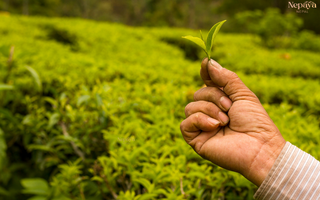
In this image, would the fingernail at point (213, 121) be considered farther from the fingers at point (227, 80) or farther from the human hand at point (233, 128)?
the fingers at point (227, 80)

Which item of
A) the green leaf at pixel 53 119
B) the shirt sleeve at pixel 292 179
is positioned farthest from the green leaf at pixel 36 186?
the shirt sleeve at pixel 292 179

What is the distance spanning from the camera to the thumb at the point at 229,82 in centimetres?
83

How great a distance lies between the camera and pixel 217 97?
0.86m

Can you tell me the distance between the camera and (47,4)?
813 inches

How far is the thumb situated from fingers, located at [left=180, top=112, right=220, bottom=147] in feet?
0.42

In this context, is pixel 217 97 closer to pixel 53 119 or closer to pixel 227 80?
pixel 227 80

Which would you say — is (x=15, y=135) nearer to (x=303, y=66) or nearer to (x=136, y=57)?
(x=136, y=57)

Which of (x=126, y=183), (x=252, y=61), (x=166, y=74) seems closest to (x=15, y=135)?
(x=126, y=183)

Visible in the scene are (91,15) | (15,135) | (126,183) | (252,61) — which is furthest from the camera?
(91,15)

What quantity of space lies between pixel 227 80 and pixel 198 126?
0.20 meters

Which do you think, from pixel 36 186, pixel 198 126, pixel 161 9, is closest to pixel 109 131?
pixel 36 186

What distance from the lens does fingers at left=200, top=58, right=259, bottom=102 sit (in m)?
0.83

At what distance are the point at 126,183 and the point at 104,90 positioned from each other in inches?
30.8

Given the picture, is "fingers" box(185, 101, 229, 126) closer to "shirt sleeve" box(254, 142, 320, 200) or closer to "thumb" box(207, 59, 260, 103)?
"thumb" box(207, 59, 260, 103)
